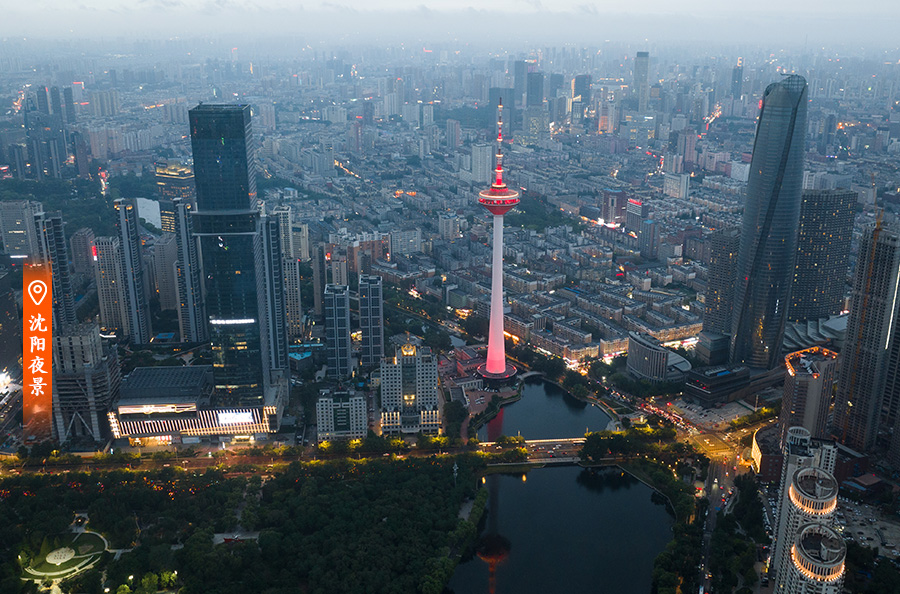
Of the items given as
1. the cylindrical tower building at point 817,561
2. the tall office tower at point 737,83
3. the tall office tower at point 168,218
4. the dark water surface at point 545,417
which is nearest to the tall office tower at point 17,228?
the tall office tower at point 168,218

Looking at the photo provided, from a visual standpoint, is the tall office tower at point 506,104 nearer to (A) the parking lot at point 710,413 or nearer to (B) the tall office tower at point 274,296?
(B) the tall office tower at point 274,296

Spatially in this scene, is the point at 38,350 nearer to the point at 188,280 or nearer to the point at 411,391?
the point at 188,280

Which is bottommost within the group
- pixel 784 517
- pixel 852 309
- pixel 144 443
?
pixel 144 443

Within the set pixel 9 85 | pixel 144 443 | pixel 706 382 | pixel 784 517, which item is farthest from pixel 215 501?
pixel 9 85

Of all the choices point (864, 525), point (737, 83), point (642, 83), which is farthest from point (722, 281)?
point (737, 83)

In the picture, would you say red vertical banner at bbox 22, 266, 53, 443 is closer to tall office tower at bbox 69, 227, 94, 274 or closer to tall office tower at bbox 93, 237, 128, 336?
tall office tower at bbox 93, 237, 128, 336

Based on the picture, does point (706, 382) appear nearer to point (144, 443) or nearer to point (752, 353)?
point (752, 353)

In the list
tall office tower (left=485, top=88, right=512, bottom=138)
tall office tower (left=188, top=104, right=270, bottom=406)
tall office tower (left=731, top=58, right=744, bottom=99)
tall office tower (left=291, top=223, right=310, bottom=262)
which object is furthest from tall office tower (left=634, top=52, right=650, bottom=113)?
tall office tower (left=188, top=104, right=270, bottom=406)
